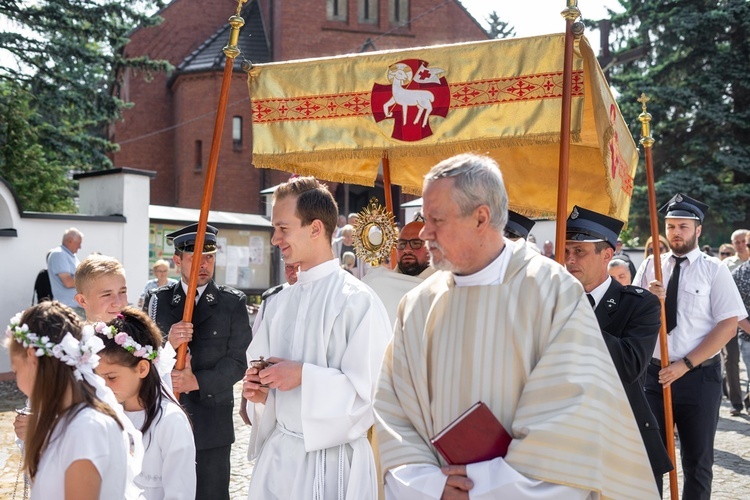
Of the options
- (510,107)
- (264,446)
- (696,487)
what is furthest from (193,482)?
(696,487)

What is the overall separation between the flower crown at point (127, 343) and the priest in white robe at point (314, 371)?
396mm

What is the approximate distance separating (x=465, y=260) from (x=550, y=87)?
201 centimetres

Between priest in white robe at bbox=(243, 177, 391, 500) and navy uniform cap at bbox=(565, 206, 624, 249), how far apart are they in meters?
1.11

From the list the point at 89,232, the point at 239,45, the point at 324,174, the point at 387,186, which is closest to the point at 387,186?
the point at 387,186

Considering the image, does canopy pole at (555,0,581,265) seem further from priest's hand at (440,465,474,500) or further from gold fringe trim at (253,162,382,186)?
gold fringe trim at (253,162,382,186)

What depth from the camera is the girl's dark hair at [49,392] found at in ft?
8.68

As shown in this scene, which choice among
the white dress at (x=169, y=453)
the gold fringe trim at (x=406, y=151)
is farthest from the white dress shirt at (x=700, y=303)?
the white dress at (x=169, y=453)

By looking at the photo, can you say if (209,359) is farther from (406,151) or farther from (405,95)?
(405,95)

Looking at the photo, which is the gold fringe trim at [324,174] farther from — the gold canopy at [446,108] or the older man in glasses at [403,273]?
the older man in glasses at [403,273]

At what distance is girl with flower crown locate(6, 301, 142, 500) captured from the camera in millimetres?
2588

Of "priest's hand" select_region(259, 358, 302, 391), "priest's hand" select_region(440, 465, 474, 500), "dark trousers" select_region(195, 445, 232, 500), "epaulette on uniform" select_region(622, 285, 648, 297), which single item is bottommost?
"dark trousers" select_region(195, 445, 232, 500)

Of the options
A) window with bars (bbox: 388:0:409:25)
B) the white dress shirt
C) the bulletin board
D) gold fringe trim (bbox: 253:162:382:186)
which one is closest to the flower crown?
gold fringe trim (bbox: 253:162:382:186)

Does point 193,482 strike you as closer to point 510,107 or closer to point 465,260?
point 465,260

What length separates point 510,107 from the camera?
461cm
